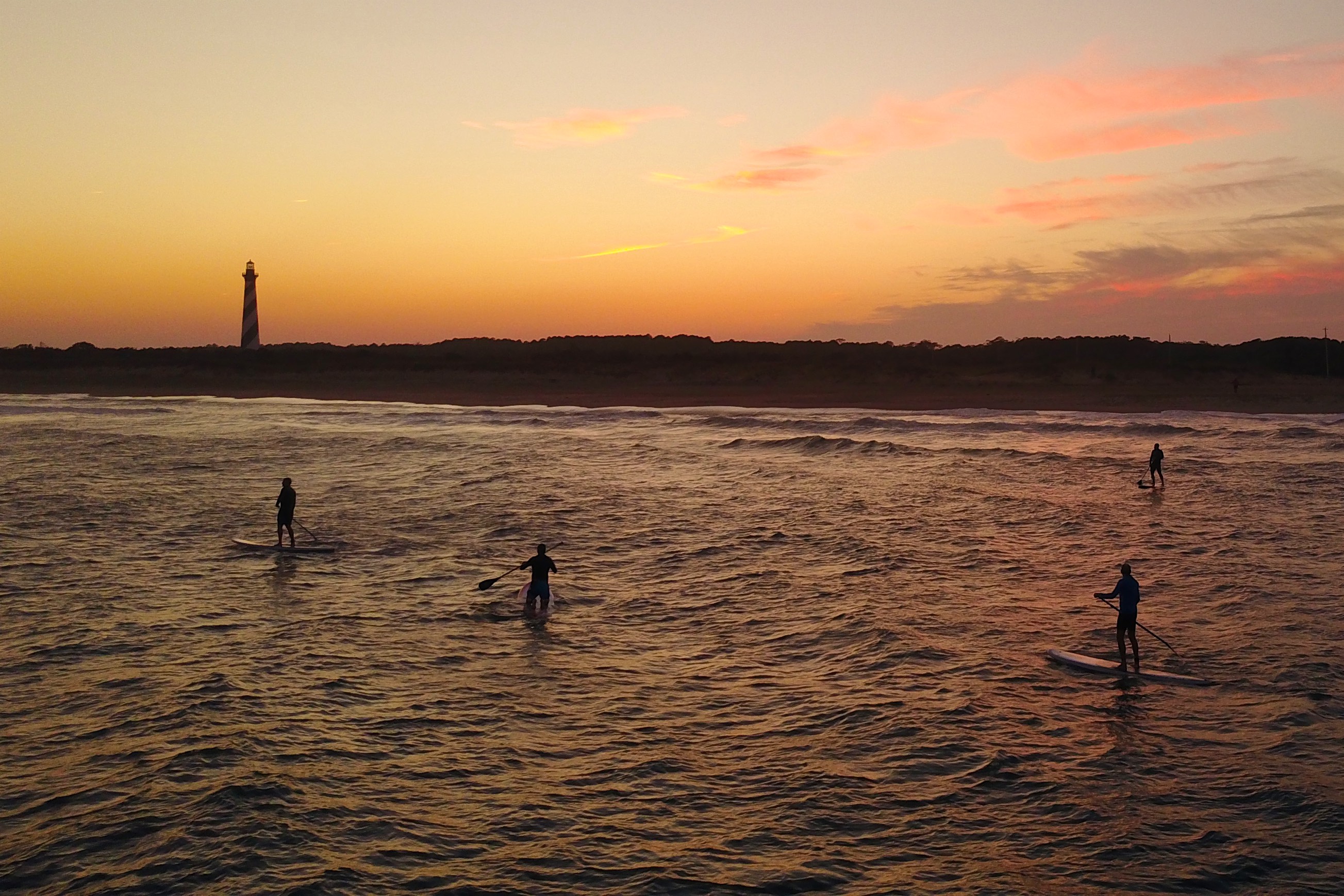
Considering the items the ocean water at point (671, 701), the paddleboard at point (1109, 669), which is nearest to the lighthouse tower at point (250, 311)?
the ocean water at point (671, 701)

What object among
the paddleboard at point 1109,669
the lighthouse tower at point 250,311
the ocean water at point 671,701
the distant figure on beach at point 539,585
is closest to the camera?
the ocean water at point 671,701

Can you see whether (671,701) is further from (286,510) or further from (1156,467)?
(1156,467)

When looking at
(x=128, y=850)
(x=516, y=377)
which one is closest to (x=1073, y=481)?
(x=128, y=850)

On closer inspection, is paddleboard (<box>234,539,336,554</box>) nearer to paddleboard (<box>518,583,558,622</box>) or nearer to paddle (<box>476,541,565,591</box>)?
paddle (<box>476,541,565,591</box>)

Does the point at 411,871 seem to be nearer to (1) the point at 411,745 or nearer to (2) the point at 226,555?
(1) the point at 411,745

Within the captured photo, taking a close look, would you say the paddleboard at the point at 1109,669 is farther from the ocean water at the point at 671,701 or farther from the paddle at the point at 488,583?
the paddle at the point at 488,583

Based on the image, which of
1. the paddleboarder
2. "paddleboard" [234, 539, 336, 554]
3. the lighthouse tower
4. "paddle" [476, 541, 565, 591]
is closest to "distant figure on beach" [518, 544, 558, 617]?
"paddle" [476, 541, 565, 591]
